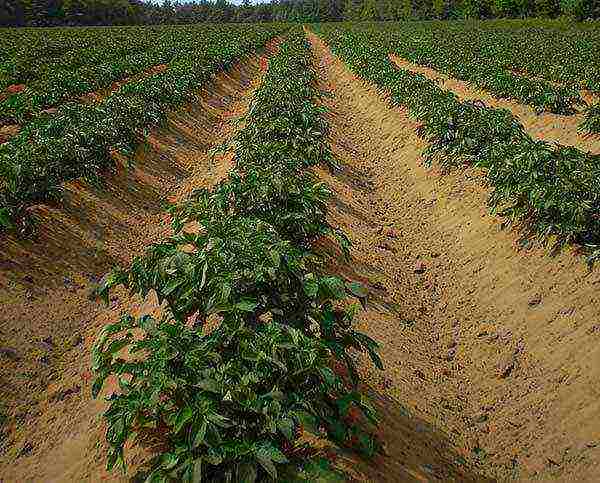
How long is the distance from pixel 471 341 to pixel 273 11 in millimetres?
106671

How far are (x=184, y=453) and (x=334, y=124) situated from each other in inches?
439

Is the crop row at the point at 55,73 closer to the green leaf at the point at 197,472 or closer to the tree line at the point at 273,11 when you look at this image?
the green leaf at the point at 197,472

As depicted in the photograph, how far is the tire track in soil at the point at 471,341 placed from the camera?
371 centimetres

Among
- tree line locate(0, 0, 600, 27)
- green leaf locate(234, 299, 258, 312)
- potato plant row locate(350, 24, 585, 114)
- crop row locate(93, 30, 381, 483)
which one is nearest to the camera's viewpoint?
crop row locate(93, 30, 381, 483)

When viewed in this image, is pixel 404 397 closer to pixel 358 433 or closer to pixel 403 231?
pixel 358 433

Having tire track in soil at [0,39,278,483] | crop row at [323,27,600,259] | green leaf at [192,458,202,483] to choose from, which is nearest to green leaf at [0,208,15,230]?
tire track in soil at [0,39,278,483]

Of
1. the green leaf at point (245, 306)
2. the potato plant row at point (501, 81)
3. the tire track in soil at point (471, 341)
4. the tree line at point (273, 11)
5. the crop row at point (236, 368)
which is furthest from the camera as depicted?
the tree line at point (273, 11)

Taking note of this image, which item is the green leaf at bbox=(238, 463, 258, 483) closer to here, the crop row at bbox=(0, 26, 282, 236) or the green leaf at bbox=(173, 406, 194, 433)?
the green leaf at bbox=(173, 406, 194, 433)

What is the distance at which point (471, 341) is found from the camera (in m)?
5.04

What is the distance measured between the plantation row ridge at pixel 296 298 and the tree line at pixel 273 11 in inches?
1942

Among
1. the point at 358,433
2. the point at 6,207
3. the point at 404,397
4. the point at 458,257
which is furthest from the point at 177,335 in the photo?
the point at 458,257

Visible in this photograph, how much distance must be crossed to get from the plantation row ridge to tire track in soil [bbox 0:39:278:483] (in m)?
0.02

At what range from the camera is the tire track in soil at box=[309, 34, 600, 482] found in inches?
146

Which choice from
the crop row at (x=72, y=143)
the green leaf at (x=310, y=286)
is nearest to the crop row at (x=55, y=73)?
the crop row at (x=72, y=143)
